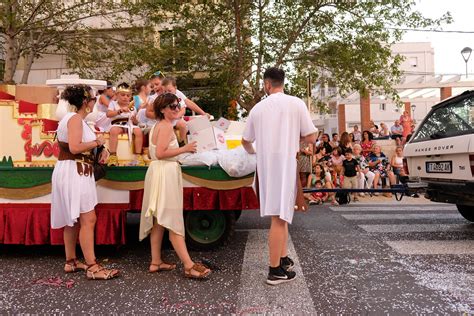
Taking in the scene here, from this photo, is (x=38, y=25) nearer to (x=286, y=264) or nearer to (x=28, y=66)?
(x=28, y=66)

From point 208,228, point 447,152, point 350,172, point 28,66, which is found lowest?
point 208,228

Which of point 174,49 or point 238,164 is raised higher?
point 174,49

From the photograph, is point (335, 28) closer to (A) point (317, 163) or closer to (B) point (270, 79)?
(A) point (317, 163)

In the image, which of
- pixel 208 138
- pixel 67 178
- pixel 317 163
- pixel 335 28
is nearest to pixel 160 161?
pixel 67 178

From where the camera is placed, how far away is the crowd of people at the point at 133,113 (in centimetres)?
561

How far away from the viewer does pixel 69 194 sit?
421 cm

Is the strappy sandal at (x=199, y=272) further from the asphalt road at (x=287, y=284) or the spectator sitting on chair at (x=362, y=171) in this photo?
the spectator sitting on chair at (x=362, y=171)

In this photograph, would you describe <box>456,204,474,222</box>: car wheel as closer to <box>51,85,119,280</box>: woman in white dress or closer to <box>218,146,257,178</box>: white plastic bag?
<box>218,146,257,178</box>: white plastic bag

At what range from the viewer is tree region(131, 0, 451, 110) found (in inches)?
550

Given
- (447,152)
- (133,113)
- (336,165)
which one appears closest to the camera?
(447,152)

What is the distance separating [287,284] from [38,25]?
1329cm

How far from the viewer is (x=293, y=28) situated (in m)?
14.1

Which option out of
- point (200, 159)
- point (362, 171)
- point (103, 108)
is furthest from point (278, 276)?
point (362, 171)

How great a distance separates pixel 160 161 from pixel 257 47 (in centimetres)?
1070
